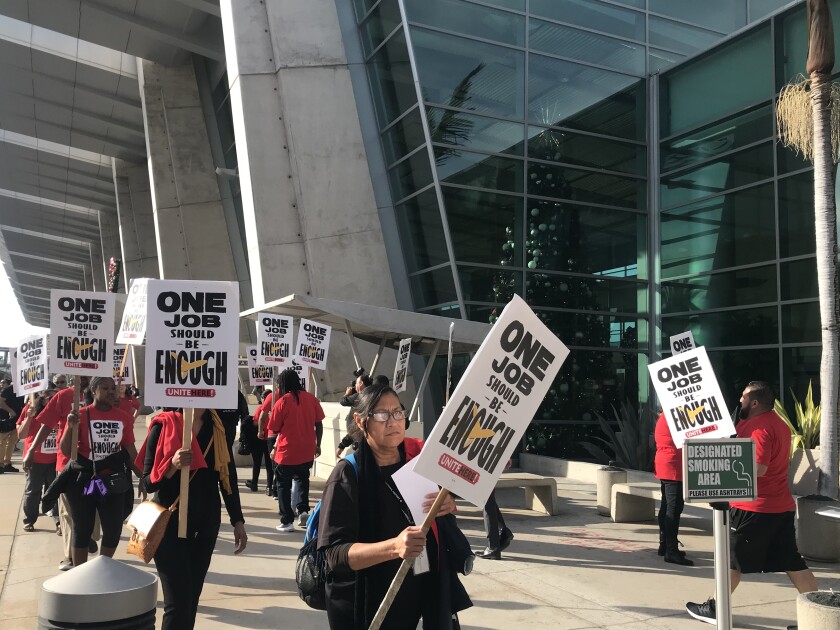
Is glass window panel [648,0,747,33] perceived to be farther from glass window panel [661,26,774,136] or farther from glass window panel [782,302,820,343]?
glass window panel [782,302,820,343]

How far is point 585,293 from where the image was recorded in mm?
18984

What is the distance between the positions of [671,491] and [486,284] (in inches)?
381

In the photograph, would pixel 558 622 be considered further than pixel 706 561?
No

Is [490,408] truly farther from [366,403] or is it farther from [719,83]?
[719,83]

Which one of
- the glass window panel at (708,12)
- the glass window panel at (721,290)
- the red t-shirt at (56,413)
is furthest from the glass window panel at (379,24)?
the red t-shirt at (56,413)

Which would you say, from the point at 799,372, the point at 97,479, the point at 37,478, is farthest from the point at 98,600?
the point at 799,372

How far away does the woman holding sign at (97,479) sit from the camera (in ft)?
22.6

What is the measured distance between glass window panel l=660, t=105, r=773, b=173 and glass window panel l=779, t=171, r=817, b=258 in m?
1.26

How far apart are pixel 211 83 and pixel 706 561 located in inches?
1007

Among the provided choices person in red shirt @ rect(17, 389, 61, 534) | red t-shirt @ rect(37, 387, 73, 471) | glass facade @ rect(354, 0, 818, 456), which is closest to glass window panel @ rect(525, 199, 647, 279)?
glass facade @ rect(354, 0, 818, 456)

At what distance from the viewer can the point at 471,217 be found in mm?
17781

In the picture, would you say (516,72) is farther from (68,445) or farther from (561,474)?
(68,445)

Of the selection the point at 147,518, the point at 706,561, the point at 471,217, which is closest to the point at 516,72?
the point at 471,217

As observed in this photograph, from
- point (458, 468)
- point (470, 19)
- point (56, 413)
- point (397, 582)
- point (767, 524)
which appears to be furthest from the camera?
point (470, 19)
